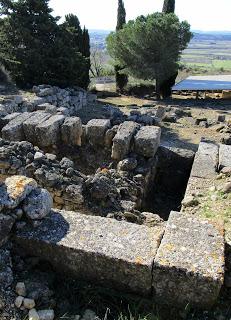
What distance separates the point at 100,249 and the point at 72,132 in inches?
185

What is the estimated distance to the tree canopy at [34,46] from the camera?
682 inches

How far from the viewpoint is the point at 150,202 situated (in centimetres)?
734

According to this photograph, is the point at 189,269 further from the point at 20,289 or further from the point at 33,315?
the point at 20,289

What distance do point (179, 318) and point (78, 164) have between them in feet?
15.9

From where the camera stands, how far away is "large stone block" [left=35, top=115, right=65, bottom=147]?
7449mm

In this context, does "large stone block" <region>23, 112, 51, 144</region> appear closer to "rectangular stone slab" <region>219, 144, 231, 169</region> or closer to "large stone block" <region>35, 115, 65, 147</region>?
"large stone block" <region>35, 115, 65, 147</region>

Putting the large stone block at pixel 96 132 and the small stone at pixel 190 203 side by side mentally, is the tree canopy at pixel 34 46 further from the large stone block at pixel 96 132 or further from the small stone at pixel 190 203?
the small stone at pixel 190 203

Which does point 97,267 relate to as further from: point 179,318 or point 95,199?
point 95,199

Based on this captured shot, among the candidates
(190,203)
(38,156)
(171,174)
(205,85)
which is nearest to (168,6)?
(205,85)

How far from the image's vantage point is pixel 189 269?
3041 mm

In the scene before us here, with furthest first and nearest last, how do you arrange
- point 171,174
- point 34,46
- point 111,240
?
point 34,46 → point 171,174 → point 111,240

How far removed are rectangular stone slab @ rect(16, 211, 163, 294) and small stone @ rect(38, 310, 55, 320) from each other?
0.47 meters

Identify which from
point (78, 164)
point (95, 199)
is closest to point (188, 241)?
point (95, 199)

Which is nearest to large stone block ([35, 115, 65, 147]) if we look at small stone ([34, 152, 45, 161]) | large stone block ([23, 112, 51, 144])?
large stone block ([23, 112, 51, 144])
